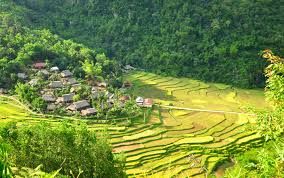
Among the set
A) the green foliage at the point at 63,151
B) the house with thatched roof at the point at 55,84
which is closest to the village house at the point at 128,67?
the house with thatched roof at the point at 55,84

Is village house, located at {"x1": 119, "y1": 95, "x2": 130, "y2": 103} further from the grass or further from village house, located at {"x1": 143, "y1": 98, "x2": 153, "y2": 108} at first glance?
the grass

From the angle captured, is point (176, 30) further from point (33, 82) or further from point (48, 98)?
point (48, 98)

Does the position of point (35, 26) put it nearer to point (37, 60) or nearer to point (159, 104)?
point (37, 60)

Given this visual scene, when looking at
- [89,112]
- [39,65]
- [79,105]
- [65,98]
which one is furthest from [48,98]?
[39,65]

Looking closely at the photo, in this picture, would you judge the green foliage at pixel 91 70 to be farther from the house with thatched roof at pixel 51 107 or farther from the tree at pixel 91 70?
the house with thatched roof at pixel 51 107

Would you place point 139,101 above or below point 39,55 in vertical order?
below
